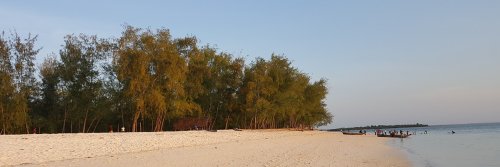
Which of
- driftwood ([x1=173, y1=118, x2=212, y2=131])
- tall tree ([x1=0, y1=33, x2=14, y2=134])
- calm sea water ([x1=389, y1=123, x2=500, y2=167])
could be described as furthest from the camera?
driftwood ([x1=173, y1=118, x2=212, y2=131])

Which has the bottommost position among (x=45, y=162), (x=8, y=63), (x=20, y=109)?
(x=45, y=162)

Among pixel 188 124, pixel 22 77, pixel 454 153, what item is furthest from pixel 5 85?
pixel 454 153

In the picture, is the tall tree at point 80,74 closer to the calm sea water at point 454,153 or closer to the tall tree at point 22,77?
the tall tree at point 22,77

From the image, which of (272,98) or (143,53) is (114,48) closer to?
(143,53)

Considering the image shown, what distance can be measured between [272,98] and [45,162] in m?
57.8

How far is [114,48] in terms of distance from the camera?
51.8 metres

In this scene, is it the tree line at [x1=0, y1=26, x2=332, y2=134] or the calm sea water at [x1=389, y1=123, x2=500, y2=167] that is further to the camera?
the tree line at [x1=0, y1=26, x2=332, y2=134]

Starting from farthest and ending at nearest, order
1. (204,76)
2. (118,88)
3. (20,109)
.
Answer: (204,76)
(118,88)
(20,109)

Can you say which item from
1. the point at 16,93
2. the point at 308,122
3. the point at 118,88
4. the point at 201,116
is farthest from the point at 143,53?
the point at 308,122

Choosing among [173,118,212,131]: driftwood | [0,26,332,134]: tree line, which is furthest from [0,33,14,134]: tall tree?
[173,118,212,131]: driftwood

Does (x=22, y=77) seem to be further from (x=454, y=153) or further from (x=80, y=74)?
(x=454, y=153)

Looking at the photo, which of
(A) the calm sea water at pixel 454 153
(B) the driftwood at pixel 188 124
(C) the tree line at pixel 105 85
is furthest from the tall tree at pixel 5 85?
(A) the calm sea water at pixel 454 153

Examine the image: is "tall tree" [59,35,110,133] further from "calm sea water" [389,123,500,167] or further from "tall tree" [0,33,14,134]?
"calm sea water" [389,123,500,167]

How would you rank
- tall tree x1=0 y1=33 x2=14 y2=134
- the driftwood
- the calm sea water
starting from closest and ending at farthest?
the calm sea water → tall tree x1=0 y1=33 x2=14 y2=134 → the driftwood
